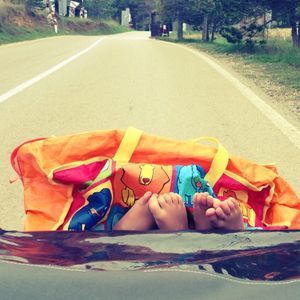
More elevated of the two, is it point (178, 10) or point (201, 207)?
point (201, 207)

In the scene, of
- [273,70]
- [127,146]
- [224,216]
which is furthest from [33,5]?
[224,216]

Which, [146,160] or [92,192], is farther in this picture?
[146,160]

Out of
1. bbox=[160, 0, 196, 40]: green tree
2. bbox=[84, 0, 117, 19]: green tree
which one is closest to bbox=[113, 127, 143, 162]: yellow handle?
bbox=[160, 0, 196, 40]: green tree

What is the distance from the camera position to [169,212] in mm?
2150

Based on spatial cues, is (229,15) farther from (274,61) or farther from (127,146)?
(127,146)

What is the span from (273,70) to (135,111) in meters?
6.54

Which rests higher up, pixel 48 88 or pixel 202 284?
pixel 202 284

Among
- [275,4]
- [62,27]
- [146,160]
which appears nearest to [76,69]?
[275,4]

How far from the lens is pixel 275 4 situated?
18.4 metres

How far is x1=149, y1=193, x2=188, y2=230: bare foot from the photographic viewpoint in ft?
7.00

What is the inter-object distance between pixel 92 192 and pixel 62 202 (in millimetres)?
139

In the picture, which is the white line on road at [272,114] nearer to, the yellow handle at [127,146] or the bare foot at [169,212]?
the yellow handle at [127,146]

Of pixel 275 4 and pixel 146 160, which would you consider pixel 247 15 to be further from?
pixel 146 160

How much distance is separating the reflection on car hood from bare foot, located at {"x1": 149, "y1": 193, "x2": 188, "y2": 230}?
413 mm
